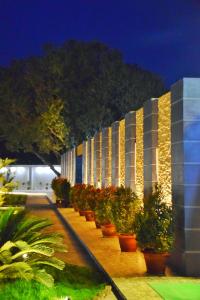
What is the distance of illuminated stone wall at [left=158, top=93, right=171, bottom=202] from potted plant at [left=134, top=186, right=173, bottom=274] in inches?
65.3

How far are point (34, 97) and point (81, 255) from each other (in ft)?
104

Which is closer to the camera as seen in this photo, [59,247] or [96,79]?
[59,247]

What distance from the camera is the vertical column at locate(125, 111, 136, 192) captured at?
636 inches

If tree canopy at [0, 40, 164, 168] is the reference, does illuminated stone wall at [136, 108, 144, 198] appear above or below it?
below

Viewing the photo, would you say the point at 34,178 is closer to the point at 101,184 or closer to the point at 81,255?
the point at 101,184

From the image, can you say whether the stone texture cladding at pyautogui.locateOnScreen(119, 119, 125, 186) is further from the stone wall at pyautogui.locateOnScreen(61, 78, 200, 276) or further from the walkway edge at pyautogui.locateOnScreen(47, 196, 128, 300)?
the walkway edge at pyautogui.locateOnScreen(47, 196, 128, 300)

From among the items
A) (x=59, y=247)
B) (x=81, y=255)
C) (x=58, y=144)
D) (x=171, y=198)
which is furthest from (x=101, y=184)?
(x=58, y=144)

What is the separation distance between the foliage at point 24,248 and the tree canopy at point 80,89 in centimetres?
3176

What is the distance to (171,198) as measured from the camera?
36.4ft

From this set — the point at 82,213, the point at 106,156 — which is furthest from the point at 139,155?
the point at 82,213

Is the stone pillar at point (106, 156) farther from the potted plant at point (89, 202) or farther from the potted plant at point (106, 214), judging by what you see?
the potted plant at point (106, 214)

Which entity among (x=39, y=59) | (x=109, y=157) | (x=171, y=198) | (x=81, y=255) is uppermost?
(x=39, y=59)

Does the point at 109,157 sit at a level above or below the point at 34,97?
below

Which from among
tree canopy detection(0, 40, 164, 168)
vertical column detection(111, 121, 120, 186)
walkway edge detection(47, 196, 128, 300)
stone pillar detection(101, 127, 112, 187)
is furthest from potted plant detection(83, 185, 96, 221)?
tree canopy detection(0, 40, 164, 168)
